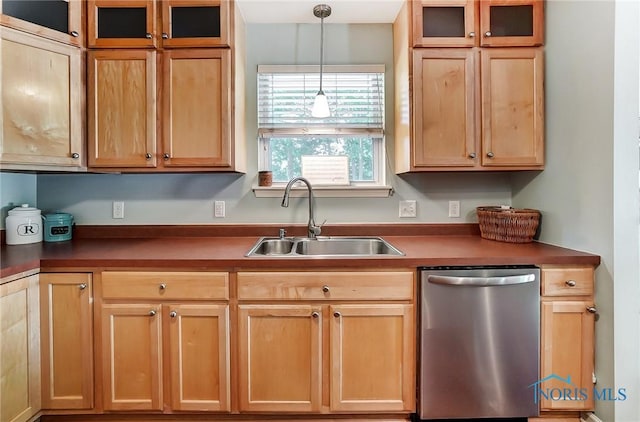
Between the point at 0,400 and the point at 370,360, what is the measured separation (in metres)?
1.57

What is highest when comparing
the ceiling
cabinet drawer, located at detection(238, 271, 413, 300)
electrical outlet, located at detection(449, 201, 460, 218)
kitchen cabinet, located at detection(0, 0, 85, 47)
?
the ceiling

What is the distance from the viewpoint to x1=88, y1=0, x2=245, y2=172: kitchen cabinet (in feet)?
5.93

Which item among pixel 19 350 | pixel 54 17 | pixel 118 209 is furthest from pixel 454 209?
pixel 54 17

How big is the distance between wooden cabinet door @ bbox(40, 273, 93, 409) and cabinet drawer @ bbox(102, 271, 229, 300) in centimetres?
11

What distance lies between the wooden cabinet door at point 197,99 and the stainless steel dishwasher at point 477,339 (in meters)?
1.36

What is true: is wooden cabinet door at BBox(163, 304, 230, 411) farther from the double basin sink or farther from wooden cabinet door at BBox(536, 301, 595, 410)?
wooden cabinet door at BBox(536, 301, 595, 410)

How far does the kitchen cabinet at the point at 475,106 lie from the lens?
6.02 feet

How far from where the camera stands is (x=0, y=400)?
52.9 inches

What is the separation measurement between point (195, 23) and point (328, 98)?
902 mm

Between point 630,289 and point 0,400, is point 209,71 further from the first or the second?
point 630,289

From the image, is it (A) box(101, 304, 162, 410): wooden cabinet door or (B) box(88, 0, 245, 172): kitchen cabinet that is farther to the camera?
(B) box(88, 0, 245, 172): kitchen cabinet

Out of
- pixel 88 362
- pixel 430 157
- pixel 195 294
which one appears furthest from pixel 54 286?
pixel 430 157

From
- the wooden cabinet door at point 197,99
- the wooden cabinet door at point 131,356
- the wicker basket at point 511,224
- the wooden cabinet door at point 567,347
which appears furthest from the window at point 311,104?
the wooden cabinet door at point 567,347

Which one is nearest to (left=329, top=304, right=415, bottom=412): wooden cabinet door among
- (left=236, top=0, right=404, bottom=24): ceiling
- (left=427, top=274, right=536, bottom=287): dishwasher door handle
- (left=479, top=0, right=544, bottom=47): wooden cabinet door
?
(left=427, top=274, right=536, bottom=287): dishwasher door handle
